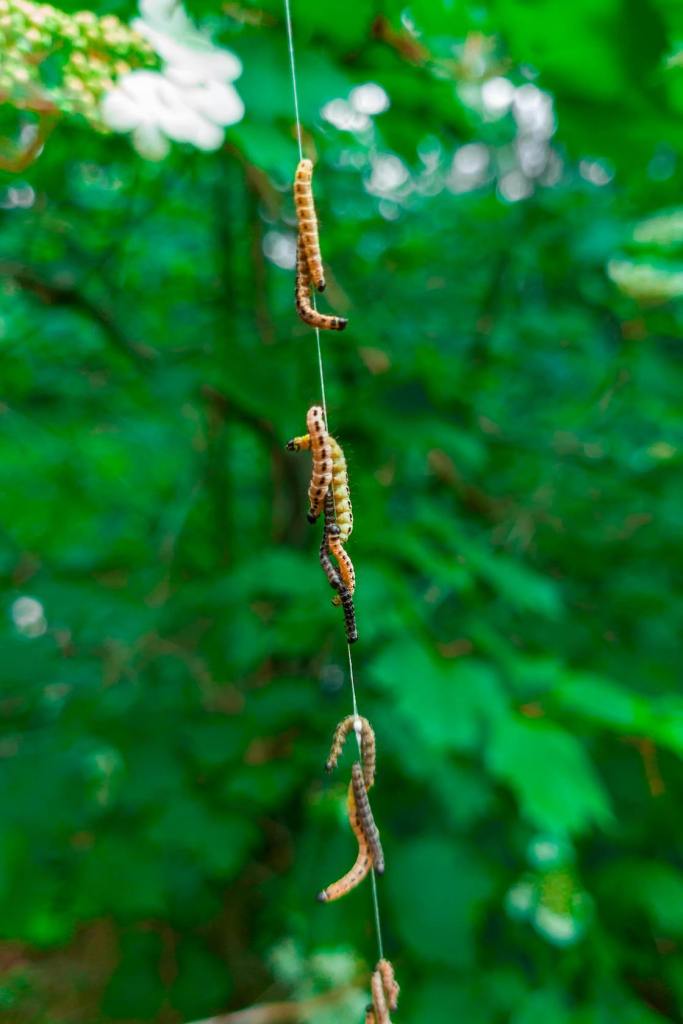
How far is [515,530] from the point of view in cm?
266

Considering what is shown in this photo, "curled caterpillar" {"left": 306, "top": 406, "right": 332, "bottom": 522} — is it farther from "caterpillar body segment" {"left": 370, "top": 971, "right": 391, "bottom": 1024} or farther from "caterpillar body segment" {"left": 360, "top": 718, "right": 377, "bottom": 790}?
"caterpillar body segment" {"left": 370, "top": 971, "right": 391, "bottom": 1024}

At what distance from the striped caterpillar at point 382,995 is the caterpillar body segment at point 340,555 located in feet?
0.82

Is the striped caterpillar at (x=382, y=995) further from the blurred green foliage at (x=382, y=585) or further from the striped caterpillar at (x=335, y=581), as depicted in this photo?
the blurred green foliage at (x=382, y=585)

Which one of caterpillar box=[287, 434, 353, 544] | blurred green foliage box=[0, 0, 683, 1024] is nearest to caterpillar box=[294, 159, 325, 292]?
caterpillar box=[287, 434, 353, 544]

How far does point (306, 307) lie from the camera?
1.93 ft

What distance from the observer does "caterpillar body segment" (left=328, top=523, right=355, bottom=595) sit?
501mm

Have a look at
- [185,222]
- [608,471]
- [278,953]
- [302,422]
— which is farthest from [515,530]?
[278,953]

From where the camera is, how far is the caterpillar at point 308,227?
537mm

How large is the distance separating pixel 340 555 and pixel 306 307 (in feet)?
0.65

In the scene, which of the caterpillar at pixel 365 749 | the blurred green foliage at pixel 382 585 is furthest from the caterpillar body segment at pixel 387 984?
the blurred green foliage at pixel 382 585

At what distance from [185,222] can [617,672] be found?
2183mm

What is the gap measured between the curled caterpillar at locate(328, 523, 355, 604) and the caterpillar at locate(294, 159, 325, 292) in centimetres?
18

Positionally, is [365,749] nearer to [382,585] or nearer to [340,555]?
[340,555]

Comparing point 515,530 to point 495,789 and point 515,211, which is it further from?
point 515,211
